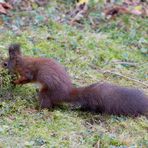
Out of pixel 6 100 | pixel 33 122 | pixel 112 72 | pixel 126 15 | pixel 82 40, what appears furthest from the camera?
pixel 126 15

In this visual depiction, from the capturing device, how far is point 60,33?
7.57 m

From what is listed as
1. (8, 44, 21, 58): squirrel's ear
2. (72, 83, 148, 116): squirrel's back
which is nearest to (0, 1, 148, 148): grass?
(72, 83, 148, 116): squirrel's back

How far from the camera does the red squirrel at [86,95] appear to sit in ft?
17.0

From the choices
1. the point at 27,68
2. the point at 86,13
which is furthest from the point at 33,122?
the point at 86,13

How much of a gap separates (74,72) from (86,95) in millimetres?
1326

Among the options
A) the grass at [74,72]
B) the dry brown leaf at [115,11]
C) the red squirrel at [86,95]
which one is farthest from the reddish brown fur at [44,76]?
the dry brown leaf at [115,11]

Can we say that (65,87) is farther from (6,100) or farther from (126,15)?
(126,15)

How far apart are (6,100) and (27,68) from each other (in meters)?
0.39

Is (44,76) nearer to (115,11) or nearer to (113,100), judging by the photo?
(113,100)

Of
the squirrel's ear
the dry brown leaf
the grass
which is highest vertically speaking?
the dry brown leaf

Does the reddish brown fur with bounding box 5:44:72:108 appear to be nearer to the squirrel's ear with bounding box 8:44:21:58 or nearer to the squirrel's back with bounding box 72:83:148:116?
the squirrel's ear with bounding box 8:44:21:58

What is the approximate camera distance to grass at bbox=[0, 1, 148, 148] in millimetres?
4734

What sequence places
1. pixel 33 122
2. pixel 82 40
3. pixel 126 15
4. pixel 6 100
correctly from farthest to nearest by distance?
pixel 126 15, pixel 82 40, pixel 6 100, pixel 33 122

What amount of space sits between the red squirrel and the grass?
101 mm
